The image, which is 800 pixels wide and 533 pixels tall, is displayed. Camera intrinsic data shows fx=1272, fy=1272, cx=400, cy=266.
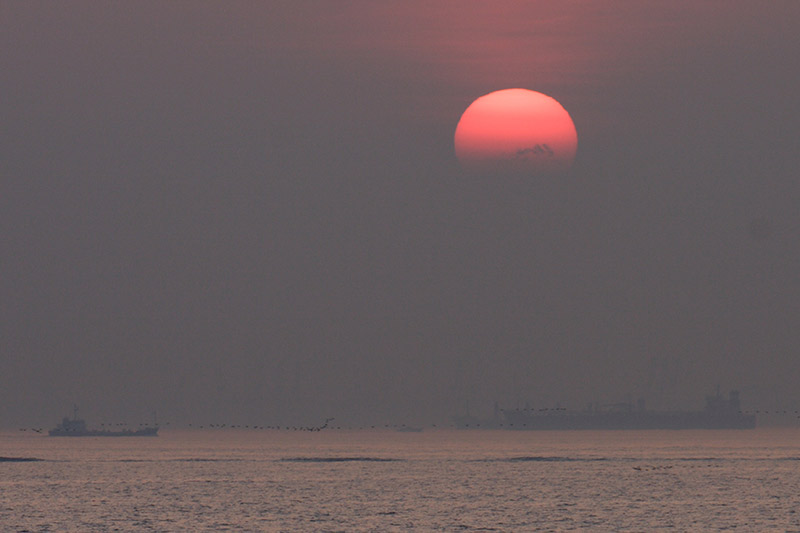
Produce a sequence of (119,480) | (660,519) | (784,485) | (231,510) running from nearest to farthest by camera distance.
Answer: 1. (660,519)
2. (231,510)
3. (784,485)
4. (119,480)

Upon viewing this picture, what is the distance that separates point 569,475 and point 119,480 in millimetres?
59839

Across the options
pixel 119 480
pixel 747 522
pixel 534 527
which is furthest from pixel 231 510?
pixel 119 480

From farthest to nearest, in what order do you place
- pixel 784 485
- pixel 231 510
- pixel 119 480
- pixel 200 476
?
pixel 200 476 → pixel 119 480 → pixel 784 485 → pixel 231 510

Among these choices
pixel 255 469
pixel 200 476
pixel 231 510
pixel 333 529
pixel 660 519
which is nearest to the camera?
pixel 333 529

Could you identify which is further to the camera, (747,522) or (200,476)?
(200,476)

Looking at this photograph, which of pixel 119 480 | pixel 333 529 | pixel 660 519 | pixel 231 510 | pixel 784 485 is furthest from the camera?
pixel 119 480

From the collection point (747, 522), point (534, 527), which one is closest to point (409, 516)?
point (534, 527)

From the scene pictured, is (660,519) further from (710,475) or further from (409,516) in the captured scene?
(710,475)

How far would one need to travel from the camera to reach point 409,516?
101750mm

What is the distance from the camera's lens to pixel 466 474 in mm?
174375

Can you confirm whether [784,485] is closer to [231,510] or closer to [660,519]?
[660,519]

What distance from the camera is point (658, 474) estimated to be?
178m

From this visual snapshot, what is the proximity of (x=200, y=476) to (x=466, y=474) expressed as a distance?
3623 cm

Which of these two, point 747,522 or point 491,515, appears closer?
point 747,522
